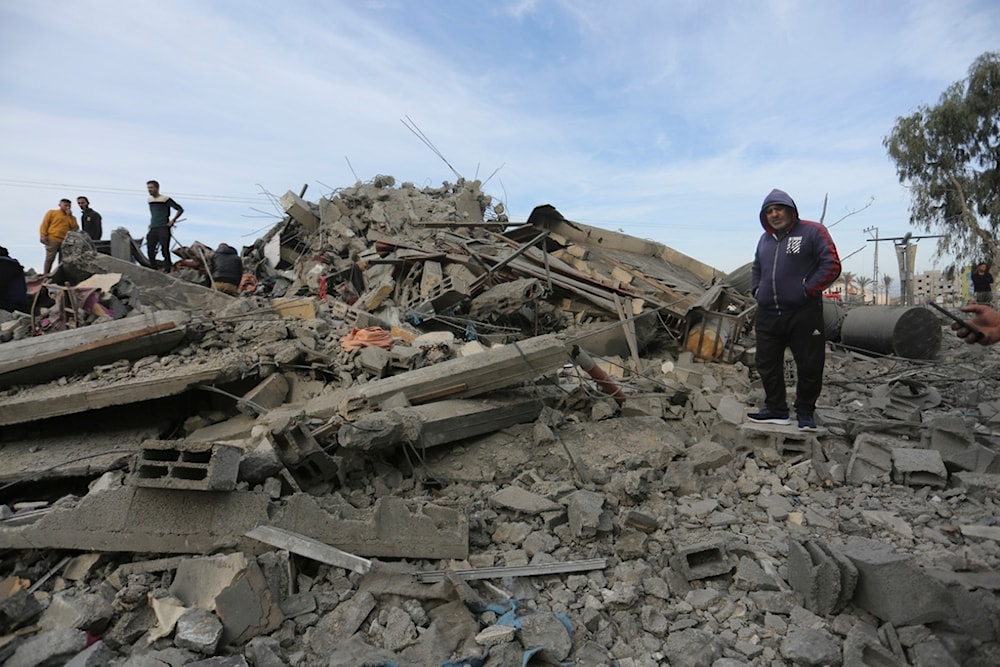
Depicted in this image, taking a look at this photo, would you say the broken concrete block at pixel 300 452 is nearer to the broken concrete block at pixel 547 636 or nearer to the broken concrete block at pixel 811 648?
the broken concrete block at pixel 547 636

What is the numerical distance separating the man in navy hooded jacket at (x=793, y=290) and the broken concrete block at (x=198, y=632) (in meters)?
4.01

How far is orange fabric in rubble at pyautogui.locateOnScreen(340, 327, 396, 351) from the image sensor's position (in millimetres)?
5109

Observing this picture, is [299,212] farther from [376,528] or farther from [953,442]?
[953,442]

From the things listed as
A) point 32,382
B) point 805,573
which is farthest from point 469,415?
point 32,382

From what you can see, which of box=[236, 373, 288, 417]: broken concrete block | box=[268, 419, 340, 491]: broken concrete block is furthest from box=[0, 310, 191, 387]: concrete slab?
box=[268, 419, 340, 491]: broken concrete block

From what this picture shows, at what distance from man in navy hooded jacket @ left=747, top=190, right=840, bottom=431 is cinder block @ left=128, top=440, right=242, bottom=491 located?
3842 mm

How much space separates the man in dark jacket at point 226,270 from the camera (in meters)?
9.70

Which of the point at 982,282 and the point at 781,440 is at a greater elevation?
the point at 982,282

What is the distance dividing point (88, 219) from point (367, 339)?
811 cm

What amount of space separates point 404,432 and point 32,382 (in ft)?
9.52

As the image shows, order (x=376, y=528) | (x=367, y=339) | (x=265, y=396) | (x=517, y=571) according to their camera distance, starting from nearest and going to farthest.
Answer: (x=517, y=571), (x=376, y=528), (x=265, y=396), (x=367, y=339)

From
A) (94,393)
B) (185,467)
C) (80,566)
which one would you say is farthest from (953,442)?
(94,393)

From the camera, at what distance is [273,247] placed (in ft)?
42.0

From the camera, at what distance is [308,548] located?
292 cm
